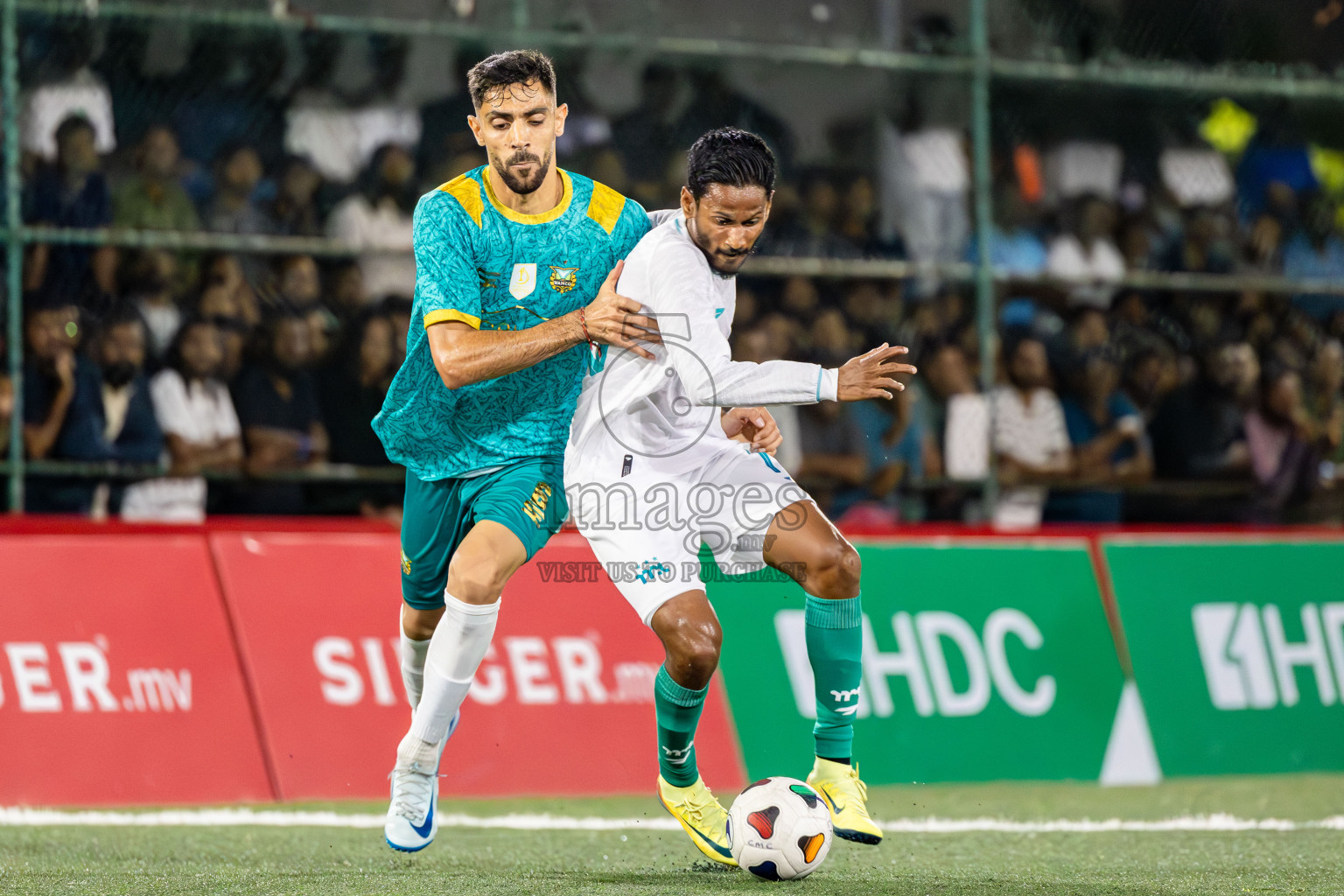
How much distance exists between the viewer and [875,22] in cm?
997

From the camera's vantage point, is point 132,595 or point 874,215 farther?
point 874,215

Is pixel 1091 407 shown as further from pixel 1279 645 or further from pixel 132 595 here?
pixel 132 595

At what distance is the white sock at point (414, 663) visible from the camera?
559 centimetres

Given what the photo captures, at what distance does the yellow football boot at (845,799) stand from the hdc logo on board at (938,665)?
263 cm

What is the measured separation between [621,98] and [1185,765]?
4.86 metres

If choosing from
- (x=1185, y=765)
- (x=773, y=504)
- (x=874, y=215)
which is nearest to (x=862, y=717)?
(x=1185, y=765)

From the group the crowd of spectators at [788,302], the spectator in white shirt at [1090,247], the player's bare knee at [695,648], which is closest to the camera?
the player's bare knee at [695,648]

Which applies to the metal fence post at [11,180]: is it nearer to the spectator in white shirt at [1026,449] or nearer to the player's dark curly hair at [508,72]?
the player's dark curly hair at [508,72]

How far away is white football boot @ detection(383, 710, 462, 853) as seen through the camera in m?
4.88

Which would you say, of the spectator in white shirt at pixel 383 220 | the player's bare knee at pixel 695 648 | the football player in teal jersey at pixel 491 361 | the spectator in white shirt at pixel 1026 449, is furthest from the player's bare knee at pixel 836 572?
the spectator in white shirt at pixel 1026 449

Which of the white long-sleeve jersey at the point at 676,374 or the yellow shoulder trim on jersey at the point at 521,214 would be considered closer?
the white long-sleeve jersey at the point at 676,374

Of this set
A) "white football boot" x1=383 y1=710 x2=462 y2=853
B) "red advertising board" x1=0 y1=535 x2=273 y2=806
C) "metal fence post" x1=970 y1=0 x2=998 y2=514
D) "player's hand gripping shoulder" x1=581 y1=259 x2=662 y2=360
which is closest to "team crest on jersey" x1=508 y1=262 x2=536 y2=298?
"player's hand gripping shoulder" x1=581 y1=259 x2=662 y2=360

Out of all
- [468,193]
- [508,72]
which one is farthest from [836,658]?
[508,72]

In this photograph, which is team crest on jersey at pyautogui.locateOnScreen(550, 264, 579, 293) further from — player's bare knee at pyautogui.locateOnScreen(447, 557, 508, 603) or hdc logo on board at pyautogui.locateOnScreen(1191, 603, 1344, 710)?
hdc logo on board at pyautogui.locateOnScreen(1191, 603, 1344, 710)
